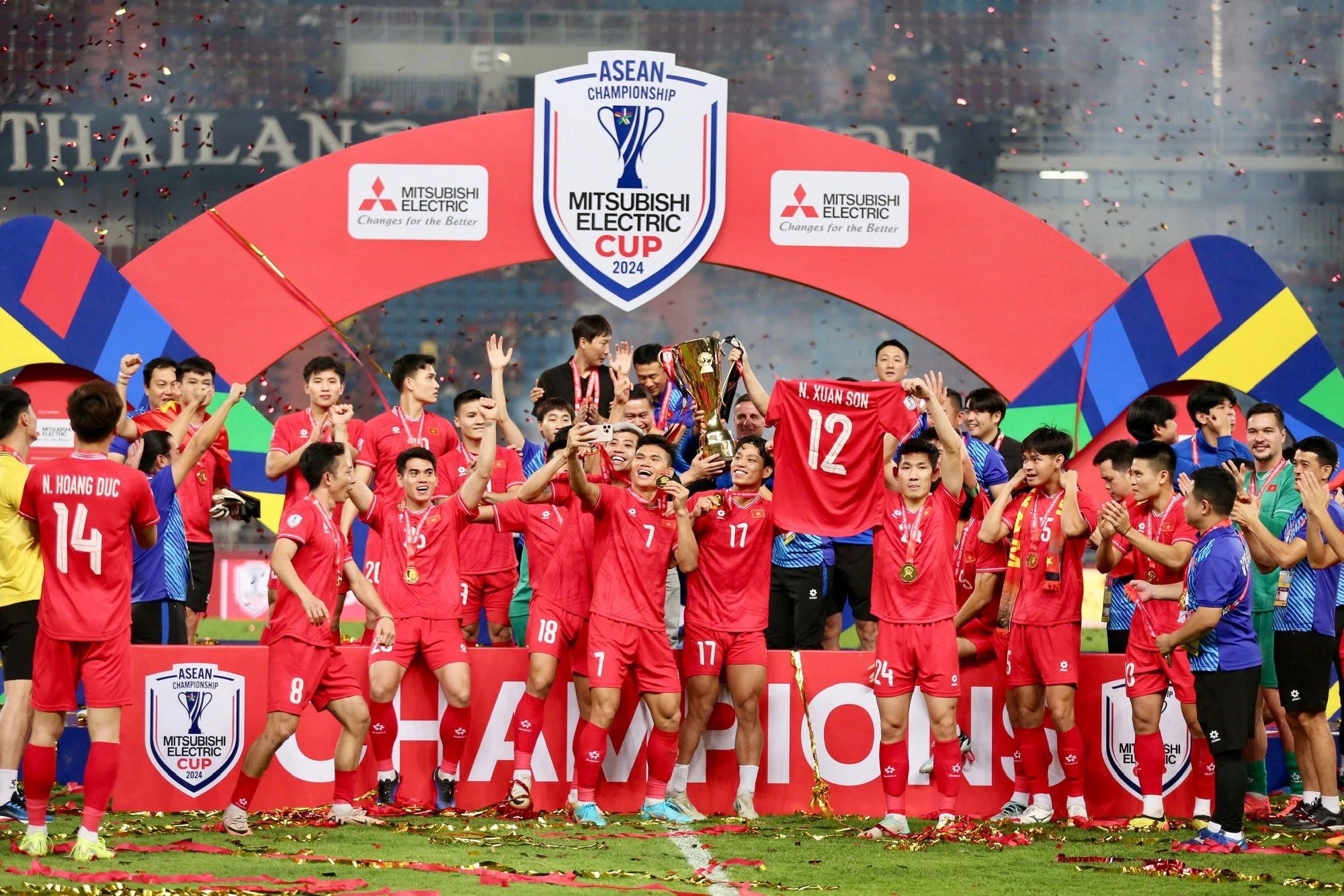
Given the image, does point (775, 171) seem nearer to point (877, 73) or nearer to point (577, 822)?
point (577, 822)

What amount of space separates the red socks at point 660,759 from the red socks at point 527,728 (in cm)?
55

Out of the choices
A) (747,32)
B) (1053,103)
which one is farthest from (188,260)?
(1053,103)

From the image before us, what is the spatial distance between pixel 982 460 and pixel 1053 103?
1781cm

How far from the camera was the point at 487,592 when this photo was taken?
7707mm

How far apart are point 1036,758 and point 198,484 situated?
4828 millimetres

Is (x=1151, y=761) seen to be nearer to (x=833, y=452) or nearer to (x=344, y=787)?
(x=833, y=452)

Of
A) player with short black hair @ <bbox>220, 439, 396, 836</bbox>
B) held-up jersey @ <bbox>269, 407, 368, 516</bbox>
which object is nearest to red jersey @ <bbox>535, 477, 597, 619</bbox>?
player with short black hair @ <bbox>220, 439, 396, 836</bbox>

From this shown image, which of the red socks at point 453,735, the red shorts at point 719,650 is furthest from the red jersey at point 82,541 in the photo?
the red shorts at point 719,650

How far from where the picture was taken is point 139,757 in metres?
6.72

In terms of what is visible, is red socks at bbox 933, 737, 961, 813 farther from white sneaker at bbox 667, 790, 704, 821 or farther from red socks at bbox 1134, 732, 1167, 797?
white sneaker at bbox 667, 790, 704, 821

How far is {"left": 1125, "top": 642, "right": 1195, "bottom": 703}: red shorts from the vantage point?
6.61 meters

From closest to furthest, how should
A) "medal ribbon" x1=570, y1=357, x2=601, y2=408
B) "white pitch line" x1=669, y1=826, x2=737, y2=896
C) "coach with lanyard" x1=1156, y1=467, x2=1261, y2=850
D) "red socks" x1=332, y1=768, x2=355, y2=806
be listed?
"white pitch line" x1=669, y1=826, x2=737, y2=896 < "coach with lanyard" x1=1156, y1=467, x2=1261, y2=850 < "red socks" x1=332, y1=768, x2=355, y2=806 < "medal ribbon" x1=570, y1=357, x2=601, y2=408

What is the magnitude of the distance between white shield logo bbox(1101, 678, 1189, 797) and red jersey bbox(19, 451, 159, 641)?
4.63 m

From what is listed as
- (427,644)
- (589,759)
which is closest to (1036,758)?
(589,759)
